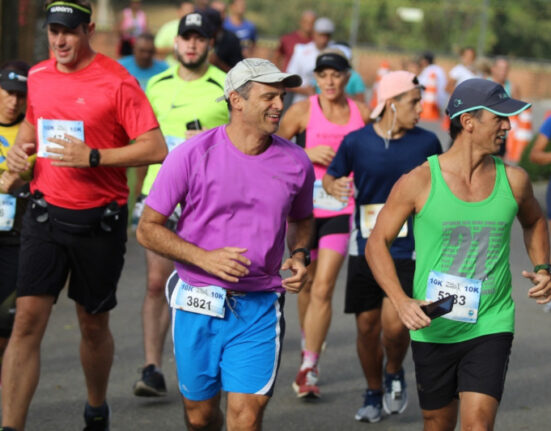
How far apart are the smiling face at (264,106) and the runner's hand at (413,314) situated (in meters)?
0.95

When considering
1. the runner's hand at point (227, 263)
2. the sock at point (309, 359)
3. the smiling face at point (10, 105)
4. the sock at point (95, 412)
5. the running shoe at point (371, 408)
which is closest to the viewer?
the runner's hand at point (227, 263)

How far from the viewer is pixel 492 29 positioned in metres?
44.9

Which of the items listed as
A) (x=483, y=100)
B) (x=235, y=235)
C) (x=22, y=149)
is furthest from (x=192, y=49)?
(x=483, y=100)

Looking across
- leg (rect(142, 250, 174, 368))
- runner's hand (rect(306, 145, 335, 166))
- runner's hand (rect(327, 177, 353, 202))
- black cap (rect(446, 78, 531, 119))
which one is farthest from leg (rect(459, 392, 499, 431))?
runner's hand (rect(306, 145, 335, 166))

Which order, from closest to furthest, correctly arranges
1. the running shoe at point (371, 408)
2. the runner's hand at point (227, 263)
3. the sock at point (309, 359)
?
1. the runner's hand at point (227, 263)
2. the running shoe at point (371, 408)
3. the sock at point (309, 359)

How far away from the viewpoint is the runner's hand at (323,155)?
739 cm

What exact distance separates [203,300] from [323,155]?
105 inches

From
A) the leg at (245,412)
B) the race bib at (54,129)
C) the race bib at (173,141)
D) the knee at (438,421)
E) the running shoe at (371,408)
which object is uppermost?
the race bib at (54,129)

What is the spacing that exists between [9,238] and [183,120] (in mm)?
1375

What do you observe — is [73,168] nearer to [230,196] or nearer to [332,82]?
[230,196]

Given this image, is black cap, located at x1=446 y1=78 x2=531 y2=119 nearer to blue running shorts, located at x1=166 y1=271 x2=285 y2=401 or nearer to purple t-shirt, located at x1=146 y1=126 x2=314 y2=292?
purple t-shirt, located at x1=146 y1=126 x2=314 y2=292

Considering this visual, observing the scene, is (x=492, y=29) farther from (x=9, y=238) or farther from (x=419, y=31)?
(x=9, y=238)

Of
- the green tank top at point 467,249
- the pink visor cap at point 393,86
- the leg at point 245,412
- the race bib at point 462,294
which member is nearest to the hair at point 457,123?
the green tank top at point 467,249

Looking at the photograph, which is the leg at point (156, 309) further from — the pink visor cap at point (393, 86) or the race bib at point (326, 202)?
the pink visor cap at point (393, 86)
